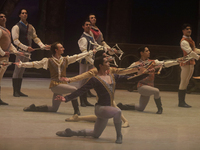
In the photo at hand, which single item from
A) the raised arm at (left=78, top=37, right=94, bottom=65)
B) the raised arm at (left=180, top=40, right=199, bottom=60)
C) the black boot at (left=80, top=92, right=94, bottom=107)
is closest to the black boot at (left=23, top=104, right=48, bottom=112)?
the black boot at (left=80, top=92, right=94, bottom=107)

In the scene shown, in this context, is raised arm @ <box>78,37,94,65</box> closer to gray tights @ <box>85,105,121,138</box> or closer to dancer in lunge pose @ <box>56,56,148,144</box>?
dancer in lunge pose @ <box>56,56,148,144</box>

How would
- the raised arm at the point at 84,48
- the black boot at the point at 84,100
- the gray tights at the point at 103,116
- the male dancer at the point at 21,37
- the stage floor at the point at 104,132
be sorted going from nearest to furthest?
the stage floor at the point at 104,132, the gray tights at the point at 103,116, the black boot at the point at 84,100, the raised arm at the point at 84,48, the male dancer at the point at 21,37

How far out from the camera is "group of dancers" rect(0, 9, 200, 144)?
4320 mm

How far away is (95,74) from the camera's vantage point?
5074mm

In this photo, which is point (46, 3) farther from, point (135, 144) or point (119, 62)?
point (135, 144)

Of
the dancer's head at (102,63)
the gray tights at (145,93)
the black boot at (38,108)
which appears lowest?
the black boot at (38,108)

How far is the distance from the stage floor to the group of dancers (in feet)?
0.51

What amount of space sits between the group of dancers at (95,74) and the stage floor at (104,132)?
0.51 feet

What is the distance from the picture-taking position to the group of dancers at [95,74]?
4320mm

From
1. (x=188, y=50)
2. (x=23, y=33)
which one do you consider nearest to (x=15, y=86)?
(x=23, y=33)

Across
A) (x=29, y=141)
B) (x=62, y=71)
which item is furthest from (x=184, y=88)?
(x=29, y=141)

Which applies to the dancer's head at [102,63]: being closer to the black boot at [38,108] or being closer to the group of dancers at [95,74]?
the group of dancers at [95,74]

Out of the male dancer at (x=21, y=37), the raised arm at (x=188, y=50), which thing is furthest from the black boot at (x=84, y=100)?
the raised arm at (x=188, y=50)

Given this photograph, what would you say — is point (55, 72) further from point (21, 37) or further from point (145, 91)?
point (21, 37)
